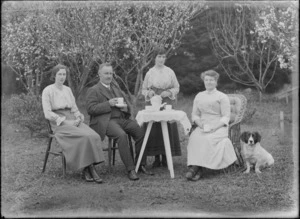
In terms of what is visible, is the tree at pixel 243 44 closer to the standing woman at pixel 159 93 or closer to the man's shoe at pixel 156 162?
the standing woman at pixel 159 93

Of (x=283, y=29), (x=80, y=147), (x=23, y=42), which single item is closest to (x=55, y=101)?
(x=80, y=147)

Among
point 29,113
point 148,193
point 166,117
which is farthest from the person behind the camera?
point 29,113

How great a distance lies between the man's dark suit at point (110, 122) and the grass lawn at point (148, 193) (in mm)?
457

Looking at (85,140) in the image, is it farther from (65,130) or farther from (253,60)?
(253,60)

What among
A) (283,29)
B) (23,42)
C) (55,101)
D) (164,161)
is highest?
(23,42)

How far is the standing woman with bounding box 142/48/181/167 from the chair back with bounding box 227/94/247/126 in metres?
0.96

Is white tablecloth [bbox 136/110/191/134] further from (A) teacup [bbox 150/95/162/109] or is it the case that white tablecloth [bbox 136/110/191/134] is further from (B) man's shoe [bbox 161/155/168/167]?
(B) man's shoe [bbox 161/155/168/167]

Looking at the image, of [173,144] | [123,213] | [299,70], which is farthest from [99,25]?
[299,70]

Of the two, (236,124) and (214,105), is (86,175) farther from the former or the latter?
(236,124)

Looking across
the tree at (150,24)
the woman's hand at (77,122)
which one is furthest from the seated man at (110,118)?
the tree at (150,24)

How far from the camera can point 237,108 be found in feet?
22.9

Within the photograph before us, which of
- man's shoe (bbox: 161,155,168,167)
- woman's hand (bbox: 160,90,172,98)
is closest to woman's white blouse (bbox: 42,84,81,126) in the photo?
woman's hand (bbox: 160,90,172,98)

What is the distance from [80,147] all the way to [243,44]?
35.1ft

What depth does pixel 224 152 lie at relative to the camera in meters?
6.24
